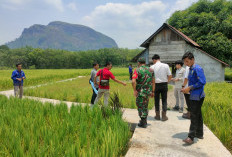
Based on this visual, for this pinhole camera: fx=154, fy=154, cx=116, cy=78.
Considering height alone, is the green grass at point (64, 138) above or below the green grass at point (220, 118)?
above

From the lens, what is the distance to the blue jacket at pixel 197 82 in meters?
3.11

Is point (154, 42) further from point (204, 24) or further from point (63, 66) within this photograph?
point (63, 66)

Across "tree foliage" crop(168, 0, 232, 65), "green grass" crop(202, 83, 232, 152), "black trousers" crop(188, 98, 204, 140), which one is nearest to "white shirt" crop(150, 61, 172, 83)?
"black trousers" crop(188, 98, 204, 140)

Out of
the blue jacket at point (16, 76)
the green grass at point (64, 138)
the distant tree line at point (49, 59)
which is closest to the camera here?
the green grass at point (64, 138)

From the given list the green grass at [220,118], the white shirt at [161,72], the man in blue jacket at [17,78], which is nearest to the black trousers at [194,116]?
the green grass at [220,118]

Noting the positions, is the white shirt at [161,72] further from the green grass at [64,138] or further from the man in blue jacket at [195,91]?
the green grass at [64,138]

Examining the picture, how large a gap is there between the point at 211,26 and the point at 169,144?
1977 centimetres

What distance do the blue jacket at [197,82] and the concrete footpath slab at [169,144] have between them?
95 centimetres

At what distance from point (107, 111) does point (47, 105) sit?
201cm

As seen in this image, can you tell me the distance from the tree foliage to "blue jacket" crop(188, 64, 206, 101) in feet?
56.7

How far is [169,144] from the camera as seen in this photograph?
10.3ft

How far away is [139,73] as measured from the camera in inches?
153

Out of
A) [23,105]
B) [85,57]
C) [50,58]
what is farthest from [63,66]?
[23,105]

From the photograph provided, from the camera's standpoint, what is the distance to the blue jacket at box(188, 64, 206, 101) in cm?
311
